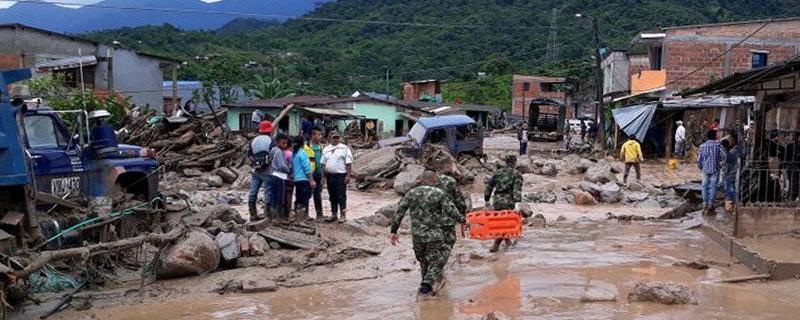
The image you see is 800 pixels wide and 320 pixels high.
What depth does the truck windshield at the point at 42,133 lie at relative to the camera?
10.5 meters

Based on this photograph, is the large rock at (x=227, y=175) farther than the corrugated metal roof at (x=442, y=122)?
No

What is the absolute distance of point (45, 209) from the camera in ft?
32.0

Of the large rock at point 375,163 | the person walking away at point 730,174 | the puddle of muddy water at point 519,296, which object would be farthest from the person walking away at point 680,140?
the puddle of muddy water at point 519,296

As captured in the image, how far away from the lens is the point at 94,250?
8.57m

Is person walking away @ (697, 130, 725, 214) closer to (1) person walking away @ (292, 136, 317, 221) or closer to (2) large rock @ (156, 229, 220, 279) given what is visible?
(1) person walking away @ (292, 136, 317, 221)

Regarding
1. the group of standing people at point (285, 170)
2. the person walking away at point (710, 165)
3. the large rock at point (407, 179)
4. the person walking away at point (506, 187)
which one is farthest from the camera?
the large rock at point (407, 179)

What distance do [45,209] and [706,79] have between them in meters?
31.4

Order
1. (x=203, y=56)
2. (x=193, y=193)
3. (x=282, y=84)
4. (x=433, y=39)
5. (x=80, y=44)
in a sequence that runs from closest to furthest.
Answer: (x=193, y=193) → (x=80, y=44) → (x=282, y=84) → (x=203, y=56) → (x=433, y=39)

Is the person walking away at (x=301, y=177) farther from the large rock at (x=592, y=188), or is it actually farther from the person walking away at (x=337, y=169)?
the large rock at (x=592, y=188)

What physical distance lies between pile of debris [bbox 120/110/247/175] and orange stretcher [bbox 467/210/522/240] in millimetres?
14096

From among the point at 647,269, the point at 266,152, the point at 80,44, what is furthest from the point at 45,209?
the point at 80,44

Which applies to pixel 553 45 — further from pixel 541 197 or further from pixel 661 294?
pixel 661 294

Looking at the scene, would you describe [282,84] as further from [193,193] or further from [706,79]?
[193,193]

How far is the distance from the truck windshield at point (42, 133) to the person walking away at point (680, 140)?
22962 millimetres
